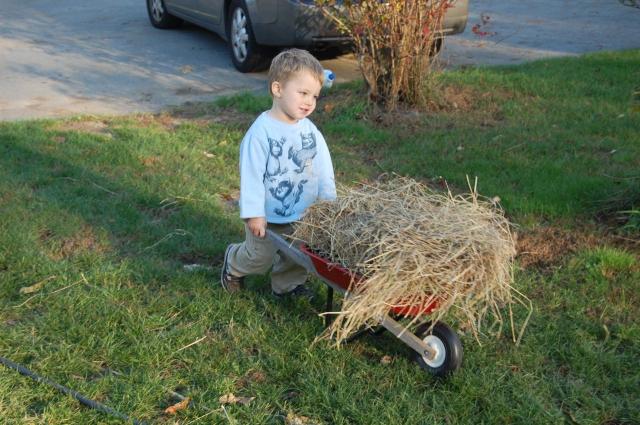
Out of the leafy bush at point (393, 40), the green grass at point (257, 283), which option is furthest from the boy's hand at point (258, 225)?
the leafy bush at point (393, 40)

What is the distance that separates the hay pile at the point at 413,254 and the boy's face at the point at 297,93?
55 centimetres

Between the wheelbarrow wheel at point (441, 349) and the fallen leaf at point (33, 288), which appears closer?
the wheelbarrow wheel at point (441, 349)

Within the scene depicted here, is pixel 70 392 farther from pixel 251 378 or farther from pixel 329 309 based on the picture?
pixel 329 309

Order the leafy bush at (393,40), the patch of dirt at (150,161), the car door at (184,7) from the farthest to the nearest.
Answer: the car door at (184,7)
the leafy bush at (393,40)
the patch of dirt at (150,161)

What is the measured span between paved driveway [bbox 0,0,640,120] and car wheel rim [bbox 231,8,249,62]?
253 millimetres

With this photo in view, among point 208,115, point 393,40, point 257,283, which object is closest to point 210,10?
point 208,115

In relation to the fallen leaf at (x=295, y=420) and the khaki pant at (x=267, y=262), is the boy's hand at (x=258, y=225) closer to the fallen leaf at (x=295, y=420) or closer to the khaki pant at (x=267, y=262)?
the khaki pant at (x=267, y=262)

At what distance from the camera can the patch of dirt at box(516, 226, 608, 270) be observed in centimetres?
469

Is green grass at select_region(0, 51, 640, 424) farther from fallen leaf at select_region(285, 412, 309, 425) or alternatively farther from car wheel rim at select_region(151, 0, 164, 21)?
car wheel rim at select_region(151, 0, 164, 21)

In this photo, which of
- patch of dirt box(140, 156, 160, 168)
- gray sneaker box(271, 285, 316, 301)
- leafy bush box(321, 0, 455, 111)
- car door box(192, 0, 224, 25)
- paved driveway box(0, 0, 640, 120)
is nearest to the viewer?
gray sneaker box(271, 285, 316, 301)

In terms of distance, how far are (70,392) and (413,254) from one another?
61.8 inches

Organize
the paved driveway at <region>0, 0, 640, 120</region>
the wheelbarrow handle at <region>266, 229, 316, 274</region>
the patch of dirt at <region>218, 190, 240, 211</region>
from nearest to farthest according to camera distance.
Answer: the wheelbarrow handle at <region>266, 229, 316, 274</region> → the patch of dirt at <region>218, 190, 240, 211</region> → the paved driveway at <region>0, 0, 640, 120</region>

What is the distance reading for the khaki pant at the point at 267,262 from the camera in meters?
4.16

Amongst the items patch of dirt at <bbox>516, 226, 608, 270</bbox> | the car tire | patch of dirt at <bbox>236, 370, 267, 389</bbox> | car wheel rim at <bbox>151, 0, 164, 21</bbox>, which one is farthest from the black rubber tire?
patch of dirt at <bbox>236, 370, 267, 389</bbox>
